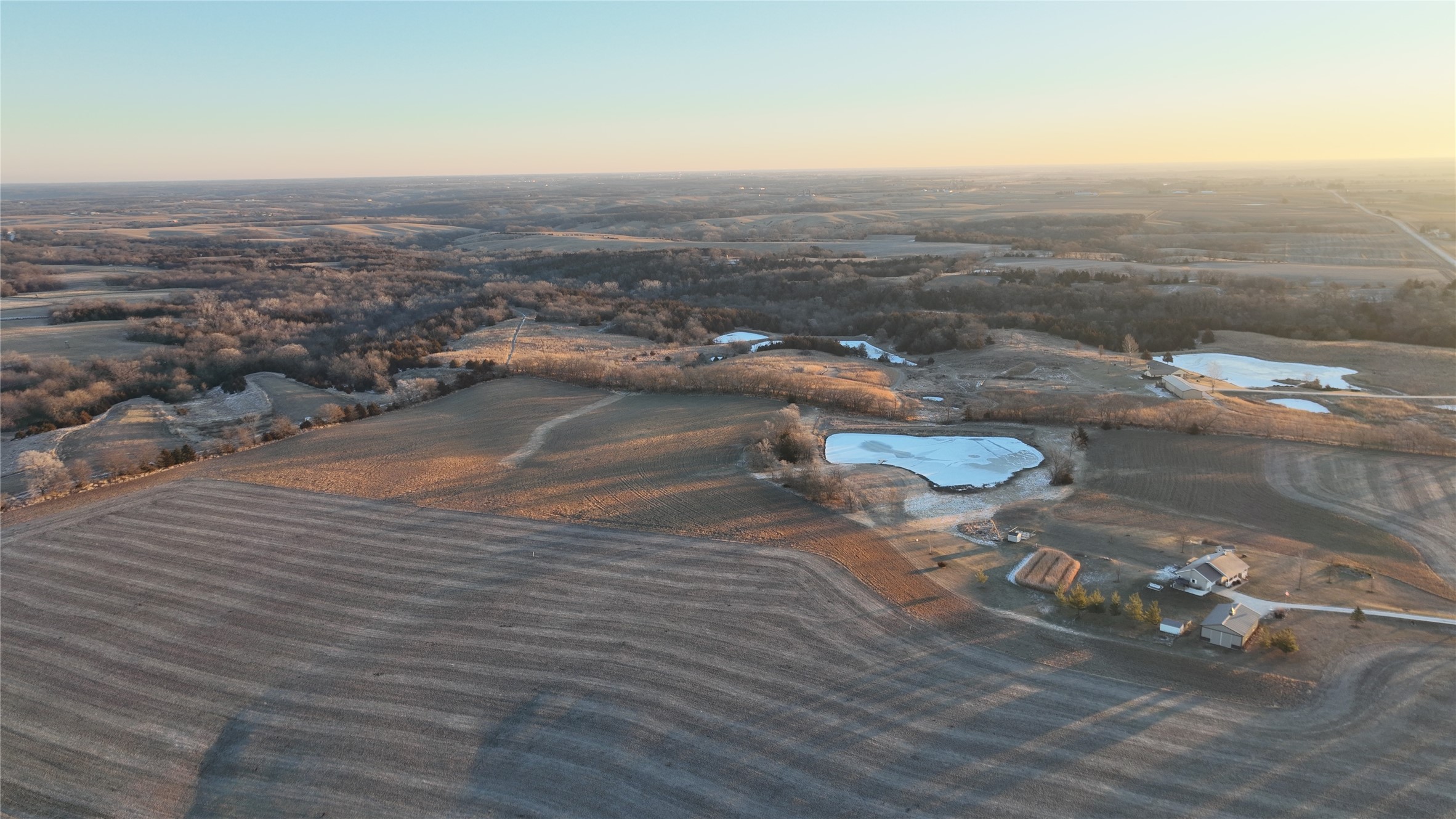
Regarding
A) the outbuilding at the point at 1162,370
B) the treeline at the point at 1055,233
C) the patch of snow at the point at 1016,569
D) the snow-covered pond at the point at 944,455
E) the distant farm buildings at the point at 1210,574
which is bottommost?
the patch of snow at the point at 1016,569

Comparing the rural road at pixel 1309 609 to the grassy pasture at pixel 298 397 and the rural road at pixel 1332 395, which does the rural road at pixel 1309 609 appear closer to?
the rural road at pixel 1332 395

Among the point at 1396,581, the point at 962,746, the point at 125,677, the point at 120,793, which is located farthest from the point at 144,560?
the point at 1396,581

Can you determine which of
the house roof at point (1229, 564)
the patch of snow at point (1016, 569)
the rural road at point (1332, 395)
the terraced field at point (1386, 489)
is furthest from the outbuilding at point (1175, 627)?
the rural road at point (1332, 395)

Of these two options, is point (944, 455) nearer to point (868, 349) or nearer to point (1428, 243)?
point (868, 349)

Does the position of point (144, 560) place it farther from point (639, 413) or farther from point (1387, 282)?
point (1387, 282)

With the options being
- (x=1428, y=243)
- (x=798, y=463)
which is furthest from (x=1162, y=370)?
(x=1428, y=243)

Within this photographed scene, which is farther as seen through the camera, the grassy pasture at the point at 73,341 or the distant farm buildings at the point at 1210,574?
the grassy pasture at the point at 73,341

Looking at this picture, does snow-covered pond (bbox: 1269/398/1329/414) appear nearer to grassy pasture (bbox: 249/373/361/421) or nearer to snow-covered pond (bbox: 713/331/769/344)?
snow-covered pond (bbox: 713/331/769/344)
